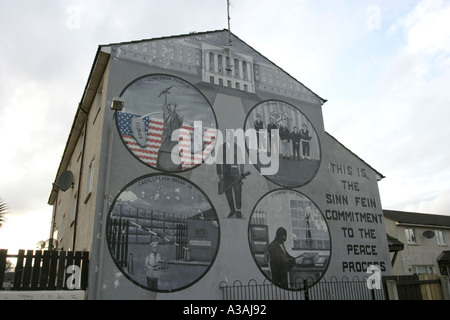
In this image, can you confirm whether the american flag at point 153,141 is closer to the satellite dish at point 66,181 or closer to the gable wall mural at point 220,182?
the gable wall mural at point 220,182

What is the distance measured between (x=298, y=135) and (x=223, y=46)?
193 inches

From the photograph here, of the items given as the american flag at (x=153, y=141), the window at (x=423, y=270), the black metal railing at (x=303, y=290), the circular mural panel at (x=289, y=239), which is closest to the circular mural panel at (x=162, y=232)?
the american flag at (x=153, y=141)

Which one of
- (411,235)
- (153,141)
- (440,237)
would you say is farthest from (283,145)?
(440,237)

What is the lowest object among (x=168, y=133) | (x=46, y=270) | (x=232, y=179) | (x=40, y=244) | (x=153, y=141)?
(x=46, y=270)

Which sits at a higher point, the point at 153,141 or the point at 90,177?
the point at 153,141

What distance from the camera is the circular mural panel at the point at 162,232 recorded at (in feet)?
39.3

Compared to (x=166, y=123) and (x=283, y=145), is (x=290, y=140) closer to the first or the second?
(x=283, y=145)

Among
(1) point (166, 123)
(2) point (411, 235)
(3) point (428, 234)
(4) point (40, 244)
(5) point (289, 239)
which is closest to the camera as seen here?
(1) point (166, 123)

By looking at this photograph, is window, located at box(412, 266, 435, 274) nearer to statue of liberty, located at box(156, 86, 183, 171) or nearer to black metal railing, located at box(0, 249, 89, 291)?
statue of liberty, located at box(156, 86, 183, 171)

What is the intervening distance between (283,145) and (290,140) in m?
0.50

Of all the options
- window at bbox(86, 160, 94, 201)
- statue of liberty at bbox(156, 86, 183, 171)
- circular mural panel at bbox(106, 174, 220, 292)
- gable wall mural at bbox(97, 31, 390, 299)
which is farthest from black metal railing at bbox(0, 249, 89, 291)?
statue of liberty at bbox(156, 86, 183, 171)

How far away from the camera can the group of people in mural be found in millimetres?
16391

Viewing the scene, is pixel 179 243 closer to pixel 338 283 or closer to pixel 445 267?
pixel 338 283

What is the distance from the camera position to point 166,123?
14094 millimetres
